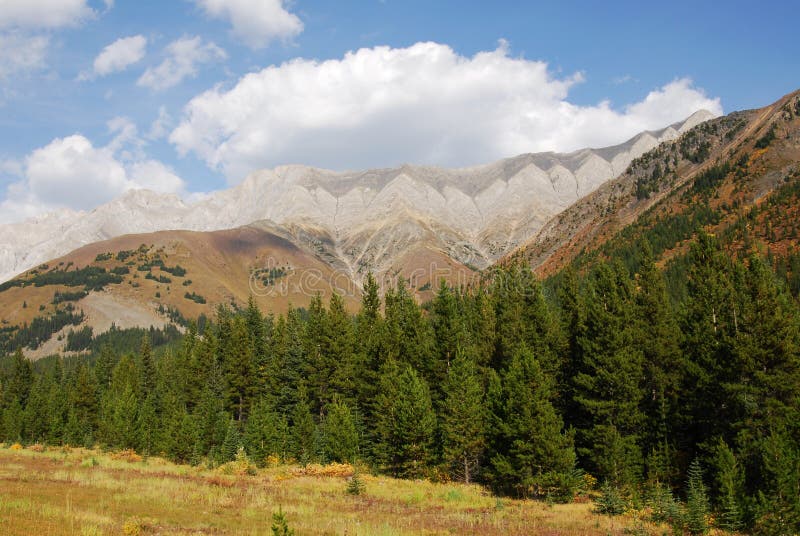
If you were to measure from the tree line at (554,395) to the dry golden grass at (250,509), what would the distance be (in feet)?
20.7

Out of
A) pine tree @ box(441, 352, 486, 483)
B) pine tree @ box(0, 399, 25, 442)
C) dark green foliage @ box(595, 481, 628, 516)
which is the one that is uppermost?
pine tree @ box(441, 352, 486, 483)

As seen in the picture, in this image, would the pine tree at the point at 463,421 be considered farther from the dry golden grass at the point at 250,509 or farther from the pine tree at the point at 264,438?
the pine tree at the point at 264,438

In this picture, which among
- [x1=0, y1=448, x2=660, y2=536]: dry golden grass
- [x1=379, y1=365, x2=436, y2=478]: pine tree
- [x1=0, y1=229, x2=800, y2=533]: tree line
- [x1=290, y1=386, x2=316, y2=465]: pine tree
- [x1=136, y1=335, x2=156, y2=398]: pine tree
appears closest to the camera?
[x1=0, y1=448, x2=660, y2=536]: dry golden grass

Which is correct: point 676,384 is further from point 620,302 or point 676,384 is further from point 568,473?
point 568,473

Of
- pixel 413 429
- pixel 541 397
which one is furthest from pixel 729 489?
pixel 413 429

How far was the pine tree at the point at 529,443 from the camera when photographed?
117ft

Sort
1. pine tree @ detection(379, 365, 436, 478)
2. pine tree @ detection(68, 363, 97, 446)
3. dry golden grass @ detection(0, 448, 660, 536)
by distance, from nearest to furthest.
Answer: dry golden grass @ detection(0, 448, 660, 536), pine tree @ detection(379, 365, 436, 478), pine tree @ detection(68, 363, 97, 446)

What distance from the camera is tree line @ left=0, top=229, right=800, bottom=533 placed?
106ft

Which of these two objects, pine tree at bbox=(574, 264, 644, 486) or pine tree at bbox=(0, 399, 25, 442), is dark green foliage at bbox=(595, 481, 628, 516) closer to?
pine tree at bbox=(574, 264, 644, 486)

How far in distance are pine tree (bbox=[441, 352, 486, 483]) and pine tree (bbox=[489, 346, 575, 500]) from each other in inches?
101

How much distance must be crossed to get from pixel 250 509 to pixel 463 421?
74.7 ft

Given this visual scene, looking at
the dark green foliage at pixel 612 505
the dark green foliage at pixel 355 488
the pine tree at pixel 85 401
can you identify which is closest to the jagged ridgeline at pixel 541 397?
the dark green foliage at pixel 612 505

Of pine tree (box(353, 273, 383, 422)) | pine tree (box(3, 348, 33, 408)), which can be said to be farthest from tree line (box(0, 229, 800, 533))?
pine tree (box(3, 348, 33, 408))

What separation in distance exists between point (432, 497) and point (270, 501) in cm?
1157
